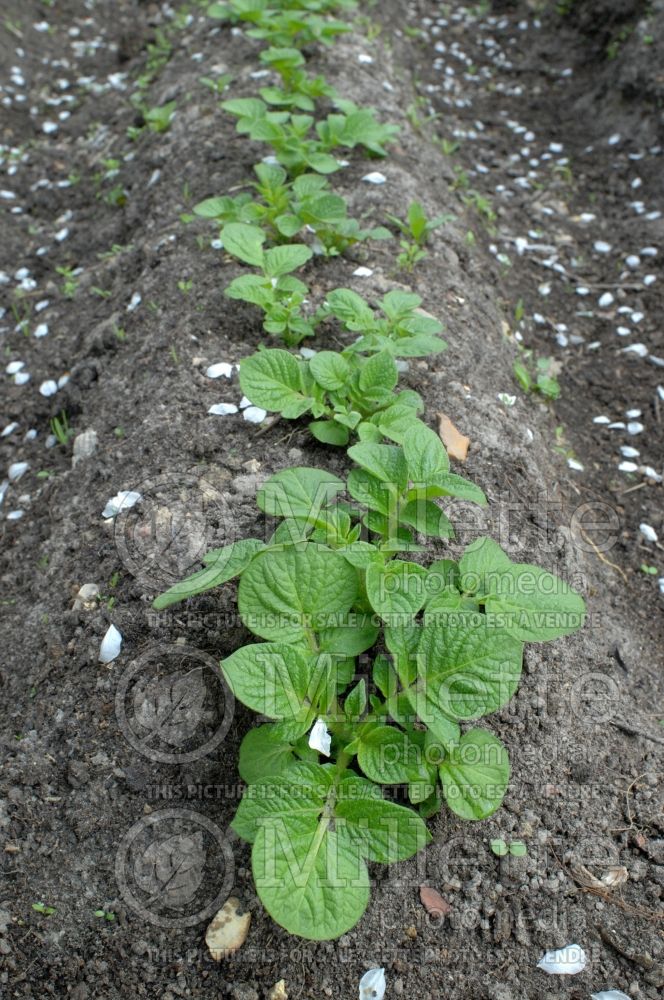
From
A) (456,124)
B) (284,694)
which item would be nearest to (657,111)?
(456,124)

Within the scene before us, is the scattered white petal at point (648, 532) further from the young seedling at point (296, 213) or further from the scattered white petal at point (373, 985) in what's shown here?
the scattered white petal at point (373, 985)

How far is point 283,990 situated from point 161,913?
30 cm

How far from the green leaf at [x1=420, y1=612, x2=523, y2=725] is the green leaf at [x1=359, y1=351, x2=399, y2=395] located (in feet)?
2.62

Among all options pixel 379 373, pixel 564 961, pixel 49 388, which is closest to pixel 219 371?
pixel 379 373

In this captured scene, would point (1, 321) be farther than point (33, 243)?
No

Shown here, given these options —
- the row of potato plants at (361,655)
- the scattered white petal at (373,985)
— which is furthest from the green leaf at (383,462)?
the scattered white petal at (373,985)

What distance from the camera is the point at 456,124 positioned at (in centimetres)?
545

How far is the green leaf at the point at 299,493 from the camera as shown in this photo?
A: 1841 millimetres

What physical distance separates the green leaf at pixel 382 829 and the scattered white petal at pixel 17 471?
1.87 meters

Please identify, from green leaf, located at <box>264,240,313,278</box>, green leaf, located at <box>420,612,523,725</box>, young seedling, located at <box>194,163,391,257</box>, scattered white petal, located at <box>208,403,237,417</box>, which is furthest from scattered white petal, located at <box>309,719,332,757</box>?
young seedling, located at <box>194,163,391,257</box>

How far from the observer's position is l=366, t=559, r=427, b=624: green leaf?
65.5 inches

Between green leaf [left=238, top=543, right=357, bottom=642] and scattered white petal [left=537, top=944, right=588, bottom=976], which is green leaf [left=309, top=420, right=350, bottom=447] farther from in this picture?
scattered white petal [left=537, top=944, right=588, bottom=976]

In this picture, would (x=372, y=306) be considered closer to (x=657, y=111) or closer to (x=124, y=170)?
(x=124, y=170)

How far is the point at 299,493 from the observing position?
1.88m
